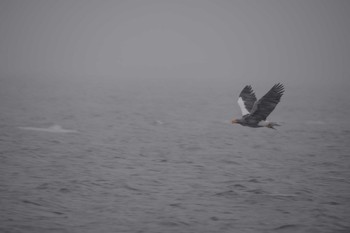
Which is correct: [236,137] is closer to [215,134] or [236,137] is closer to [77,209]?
[215,134]

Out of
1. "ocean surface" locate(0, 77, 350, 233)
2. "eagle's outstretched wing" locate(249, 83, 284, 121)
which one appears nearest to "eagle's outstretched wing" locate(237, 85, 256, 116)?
"eagle's outstretched wing" locate(249, 83, 284, 121)

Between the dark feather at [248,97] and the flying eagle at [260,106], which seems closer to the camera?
the flying eagle at [260,106]

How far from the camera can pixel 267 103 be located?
1792 cm

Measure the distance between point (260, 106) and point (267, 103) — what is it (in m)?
0.28

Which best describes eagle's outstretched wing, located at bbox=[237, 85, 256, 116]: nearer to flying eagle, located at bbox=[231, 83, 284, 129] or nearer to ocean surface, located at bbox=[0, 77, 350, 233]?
flying eagle, located at bbox=[231, 83, 284, 129]

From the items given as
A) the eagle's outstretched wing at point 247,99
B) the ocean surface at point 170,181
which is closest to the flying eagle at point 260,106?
the eagle's outstretched wing at point 247,99

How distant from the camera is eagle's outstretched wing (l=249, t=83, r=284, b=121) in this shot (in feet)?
57.4

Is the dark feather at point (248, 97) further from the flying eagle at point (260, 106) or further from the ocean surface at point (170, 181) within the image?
the ocean surface at point (170, 181)

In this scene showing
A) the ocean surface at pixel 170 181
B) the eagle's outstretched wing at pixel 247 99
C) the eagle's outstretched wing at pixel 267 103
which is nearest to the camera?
the ocean surface at pixel 170 181

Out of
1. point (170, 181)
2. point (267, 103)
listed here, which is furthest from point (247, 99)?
point (170, 181)

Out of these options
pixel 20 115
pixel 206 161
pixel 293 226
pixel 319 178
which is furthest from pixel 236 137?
pixel 20 115

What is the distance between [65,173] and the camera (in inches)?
922

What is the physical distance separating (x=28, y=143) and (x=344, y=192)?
63.0 feet

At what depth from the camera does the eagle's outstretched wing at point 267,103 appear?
17.5 meters
